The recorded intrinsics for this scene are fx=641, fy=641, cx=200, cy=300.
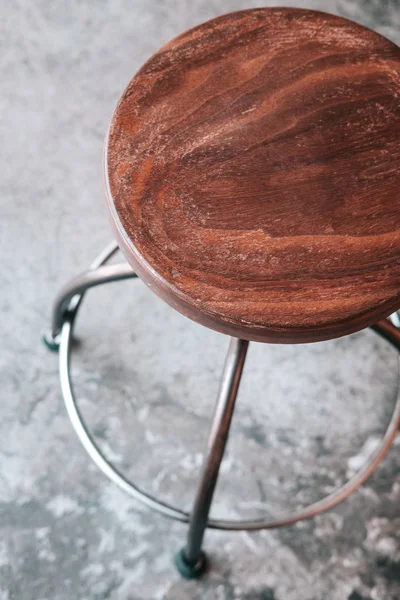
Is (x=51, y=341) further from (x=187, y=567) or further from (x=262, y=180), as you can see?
(x=262, y=180)

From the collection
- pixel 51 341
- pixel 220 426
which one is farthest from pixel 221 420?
pixel 51 341

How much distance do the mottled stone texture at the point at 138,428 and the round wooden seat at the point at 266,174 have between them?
1.84 feet

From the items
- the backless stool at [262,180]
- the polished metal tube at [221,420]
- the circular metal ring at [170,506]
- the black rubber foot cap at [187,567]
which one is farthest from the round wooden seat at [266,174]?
the black rubber foot cap at [187,567]

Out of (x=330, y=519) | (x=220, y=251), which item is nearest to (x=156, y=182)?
(x=220, y=251)

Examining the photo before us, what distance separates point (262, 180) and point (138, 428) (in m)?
0.60

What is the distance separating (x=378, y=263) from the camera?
2.21ft

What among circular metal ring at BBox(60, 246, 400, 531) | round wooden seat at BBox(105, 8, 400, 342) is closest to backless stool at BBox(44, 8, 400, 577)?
round wooden seat at BBox(105, 8, 400, 342)

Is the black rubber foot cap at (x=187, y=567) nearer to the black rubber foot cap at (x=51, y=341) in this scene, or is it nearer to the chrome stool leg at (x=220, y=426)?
the chrome stool leg at (x=220, y=426)

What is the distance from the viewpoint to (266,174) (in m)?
0.72

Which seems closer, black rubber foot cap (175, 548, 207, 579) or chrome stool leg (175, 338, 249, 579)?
chrome stool leg (175, 338, 249, 579)

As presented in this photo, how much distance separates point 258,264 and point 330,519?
2.12 feet

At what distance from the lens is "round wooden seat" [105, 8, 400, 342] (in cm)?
65

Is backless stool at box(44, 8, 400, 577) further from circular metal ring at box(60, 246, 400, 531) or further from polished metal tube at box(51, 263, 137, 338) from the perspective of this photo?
circular metal ring at box(60, 246, 400, 531)

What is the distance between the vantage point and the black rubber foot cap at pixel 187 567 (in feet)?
3.38
